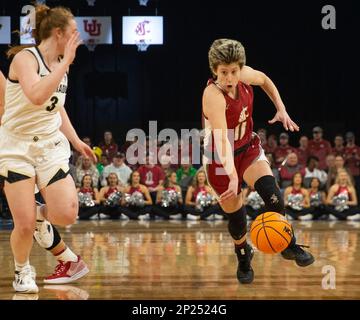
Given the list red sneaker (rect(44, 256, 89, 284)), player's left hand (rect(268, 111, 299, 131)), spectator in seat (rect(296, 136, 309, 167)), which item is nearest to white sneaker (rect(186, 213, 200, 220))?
spectator in seat (rect(296, 136, 309, 167))

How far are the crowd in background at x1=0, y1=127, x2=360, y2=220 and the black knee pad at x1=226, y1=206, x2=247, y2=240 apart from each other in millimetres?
6203

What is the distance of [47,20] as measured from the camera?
443cm

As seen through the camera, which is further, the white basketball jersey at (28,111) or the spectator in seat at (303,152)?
the spectator in seat at (303,152)

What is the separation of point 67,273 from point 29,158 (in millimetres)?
990

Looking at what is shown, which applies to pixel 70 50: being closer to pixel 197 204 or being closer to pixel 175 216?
pixel 197 204

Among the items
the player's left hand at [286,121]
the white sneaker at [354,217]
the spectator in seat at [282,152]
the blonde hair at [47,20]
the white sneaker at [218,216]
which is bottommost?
the white sneaker at [218,216]

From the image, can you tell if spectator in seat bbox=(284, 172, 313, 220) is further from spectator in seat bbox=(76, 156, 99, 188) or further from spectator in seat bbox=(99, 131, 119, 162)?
spectator in seat bbox=(99, 131, 119, 162)

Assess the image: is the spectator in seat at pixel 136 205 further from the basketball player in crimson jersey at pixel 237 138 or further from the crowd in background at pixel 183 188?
the basketball player in crimson jersey at pixel 237 138

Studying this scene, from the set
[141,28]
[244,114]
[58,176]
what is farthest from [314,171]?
[58,176]

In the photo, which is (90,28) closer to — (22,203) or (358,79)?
(358,79)

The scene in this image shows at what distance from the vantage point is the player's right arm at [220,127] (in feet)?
14.7

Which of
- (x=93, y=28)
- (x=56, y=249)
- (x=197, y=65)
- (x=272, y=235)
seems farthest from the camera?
(x=197, y=65)

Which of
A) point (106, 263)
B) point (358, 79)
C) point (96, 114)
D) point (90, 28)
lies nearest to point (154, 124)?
point (96, 114)

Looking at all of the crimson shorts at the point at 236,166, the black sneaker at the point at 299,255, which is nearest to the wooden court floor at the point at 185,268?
the black sneaker at the point at 299,255
